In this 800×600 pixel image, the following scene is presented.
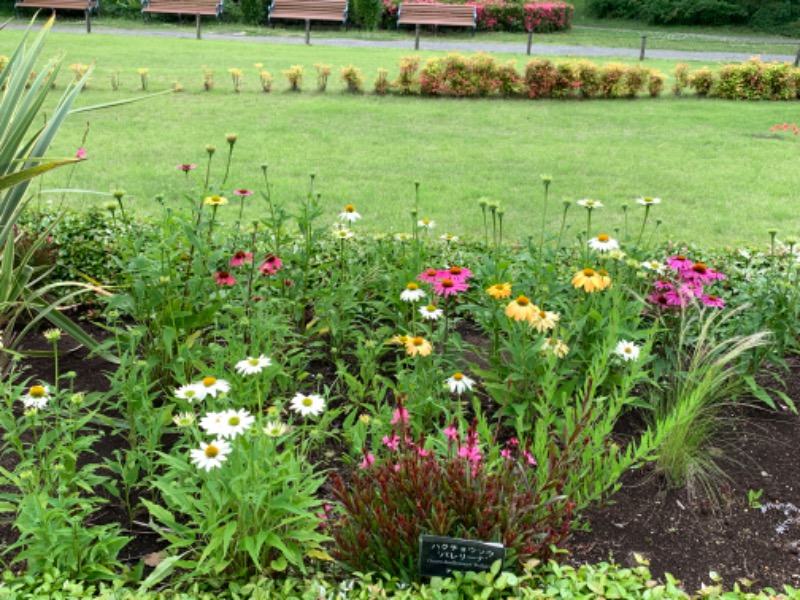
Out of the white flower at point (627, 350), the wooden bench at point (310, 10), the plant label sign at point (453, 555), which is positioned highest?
the wooden bench at point (310, 10)

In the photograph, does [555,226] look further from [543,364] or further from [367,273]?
[543,364]

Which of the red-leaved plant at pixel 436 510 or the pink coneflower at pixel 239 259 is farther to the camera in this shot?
the pink coneflower at pixel 239 259

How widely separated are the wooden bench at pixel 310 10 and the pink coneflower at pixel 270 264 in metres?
16.8

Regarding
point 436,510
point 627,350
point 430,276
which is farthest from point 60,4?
point 436,510

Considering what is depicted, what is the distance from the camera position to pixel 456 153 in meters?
7.89

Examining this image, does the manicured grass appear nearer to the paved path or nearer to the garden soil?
the garden soil

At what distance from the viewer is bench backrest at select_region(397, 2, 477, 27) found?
19.3m

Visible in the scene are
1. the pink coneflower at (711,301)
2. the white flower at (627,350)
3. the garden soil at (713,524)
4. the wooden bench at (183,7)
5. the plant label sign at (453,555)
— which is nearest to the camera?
the plant label sign at (453,555)

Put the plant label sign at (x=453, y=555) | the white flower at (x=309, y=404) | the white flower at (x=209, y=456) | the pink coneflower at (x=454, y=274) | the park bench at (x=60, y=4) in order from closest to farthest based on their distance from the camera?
the white flower at (x=209, y=456), the plant label sign at (x=453, y=555), the white flower at (x=309, y=404), the pink coneflower at (x=454, y=274), the park bench at (x=60, y=4)

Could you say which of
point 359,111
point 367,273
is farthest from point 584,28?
point 367,273

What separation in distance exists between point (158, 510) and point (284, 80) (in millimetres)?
9947

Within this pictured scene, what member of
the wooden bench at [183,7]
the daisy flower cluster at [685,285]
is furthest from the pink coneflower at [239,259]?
the wooden bench at [183,7]

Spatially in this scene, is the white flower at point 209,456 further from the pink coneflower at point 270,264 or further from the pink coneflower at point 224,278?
the pink coneflower at point 270,264

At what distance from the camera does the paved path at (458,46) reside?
53.8 ft
